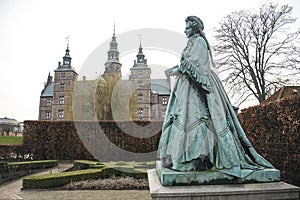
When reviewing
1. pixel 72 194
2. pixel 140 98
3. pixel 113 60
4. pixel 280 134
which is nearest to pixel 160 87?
pixel 140 98

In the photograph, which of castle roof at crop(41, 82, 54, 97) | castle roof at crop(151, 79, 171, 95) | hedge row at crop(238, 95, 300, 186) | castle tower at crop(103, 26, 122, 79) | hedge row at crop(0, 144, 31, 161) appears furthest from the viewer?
castle roof at crop(41, 82, 54, 97)

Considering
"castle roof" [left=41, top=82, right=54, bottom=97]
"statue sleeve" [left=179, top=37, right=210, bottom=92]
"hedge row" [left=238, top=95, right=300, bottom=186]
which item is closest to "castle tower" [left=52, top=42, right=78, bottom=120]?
"castle roof" [left=41, top=82, right=54, bottom=97]

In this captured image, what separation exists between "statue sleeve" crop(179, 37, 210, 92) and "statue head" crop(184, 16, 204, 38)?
15 centimetres

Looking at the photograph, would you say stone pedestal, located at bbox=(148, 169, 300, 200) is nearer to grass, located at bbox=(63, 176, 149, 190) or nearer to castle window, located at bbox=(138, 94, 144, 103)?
grass, located at bbox=(63, 176, 149, 190)

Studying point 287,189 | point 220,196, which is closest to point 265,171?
point 287,189

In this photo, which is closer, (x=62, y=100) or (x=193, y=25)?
(x=193, y=25)

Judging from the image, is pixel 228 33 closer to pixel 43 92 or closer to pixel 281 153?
pixel 281 153

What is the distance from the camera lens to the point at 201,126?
2.86m

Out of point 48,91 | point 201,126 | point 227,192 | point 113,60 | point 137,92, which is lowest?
point 227,192

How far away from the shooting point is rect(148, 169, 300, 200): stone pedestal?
2.38 meters

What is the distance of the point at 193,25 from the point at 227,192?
2.13 meters

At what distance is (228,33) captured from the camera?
61.7ft

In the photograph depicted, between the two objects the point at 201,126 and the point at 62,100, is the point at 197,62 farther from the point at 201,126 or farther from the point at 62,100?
the point at 62,100

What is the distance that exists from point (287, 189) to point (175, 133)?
1.32m
